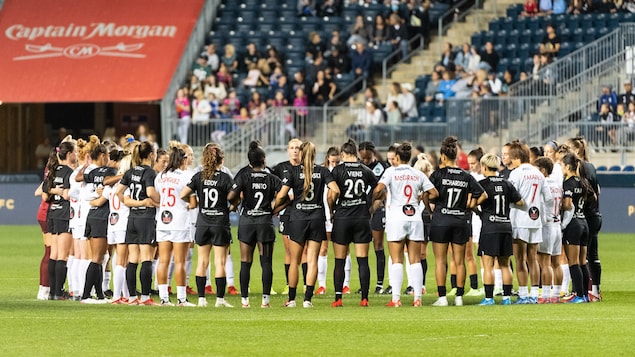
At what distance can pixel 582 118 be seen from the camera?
32594mm

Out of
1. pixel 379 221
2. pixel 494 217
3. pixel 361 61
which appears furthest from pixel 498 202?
pixel 361 61

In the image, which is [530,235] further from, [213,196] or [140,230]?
[140,230]

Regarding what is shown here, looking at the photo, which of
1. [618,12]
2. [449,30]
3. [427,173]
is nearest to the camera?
[427,173]

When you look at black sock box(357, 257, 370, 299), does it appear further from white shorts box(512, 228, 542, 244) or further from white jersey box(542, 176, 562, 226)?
white jersey box(542, 176, 562, 226)

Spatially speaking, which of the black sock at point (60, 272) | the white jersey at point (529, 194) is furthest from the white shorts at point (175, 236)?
the white jersey at point (529, 194)

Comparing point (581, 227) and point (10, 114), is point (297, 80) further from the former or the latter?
point (581, 227)

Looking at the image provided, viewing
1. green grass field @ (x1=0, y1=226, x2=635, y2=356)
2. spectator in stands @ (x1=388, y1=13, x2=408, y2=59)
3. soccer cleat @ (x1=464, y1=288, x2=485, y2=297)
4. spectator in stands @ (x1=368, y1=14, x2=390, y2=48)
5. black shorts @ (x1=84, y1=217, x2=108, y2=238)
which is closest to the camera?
green grass field @ (x1=0, y1=226, x2=635, y2=356)

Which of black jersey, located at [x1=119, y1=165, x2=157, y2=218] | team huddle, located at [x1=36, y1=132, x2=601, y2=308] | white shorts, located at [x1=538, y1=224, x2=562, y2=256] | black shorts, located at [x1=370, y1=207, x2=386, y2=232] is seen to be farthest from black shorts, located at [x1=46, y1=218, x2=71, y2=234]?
white shorts, located at [x1=538, y1=224, x2=562, y2=256]

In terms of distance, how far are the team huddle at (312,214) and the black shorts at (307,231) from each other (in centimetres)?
1

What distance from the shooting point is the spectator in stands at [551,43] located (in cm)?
3459

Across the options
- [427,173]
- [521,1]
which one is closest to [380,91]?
[521,1]

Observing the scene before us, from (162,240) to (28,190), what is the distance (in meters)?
19.2

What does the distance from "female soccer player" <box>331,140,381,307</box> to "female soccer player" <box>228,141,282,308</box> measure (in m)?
0.79

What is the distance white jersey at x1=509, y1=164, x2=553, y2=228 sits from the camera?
17.6 metres
